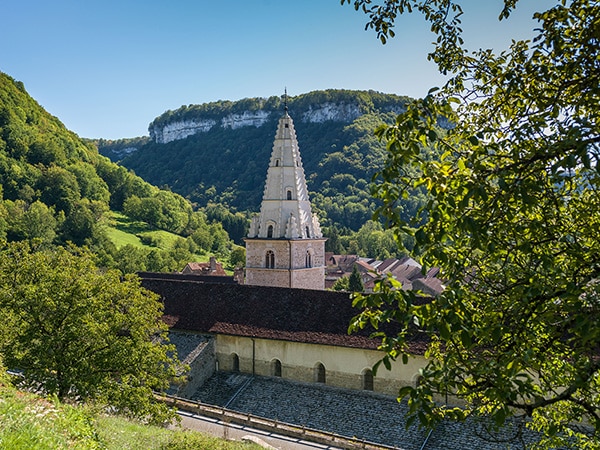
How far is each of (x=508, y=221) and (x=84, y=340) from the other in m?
17.5

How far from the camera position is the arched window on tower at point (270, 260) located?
34281mm

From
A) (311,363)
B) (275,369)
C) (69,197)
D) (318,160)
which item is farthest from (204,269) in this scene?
(318,160)

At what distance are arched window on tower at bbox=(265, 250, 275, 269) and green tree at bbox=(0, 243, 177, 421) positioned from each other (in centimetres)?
1313

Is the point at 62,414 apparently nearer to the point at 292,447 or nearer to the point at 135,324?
the point at 135,324

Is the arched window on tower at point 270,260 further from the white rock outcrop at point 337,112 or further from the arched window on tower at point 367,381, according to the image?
the white rock outcrop at point 337,112

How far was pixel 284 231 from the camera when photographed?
3409cm

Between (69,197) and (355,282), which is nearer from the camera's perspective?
(355,282)

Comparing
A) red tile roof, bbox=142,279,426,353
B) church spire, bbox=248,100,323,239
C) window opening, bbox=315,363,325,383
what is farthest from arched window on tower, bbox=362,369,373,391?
church spire, bbox=248,100,323,239

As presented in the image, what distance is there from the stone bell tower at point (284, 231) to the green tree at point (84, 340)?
511 inches

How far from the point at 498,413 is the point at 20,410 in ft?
28.8

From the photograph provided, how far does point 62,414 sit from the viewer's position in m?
11.3

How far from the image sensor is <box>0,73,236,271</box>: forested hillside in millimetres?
84312

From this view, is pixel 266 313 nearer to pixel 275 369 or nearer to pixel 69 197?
pixel 275 369

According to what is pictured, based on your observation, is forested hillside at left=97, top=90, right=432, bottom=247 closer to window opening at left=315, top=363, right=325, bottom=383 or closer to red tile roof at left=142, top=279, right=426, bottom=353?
red tile roof at left=142, top=279, right=426, bottom=353
